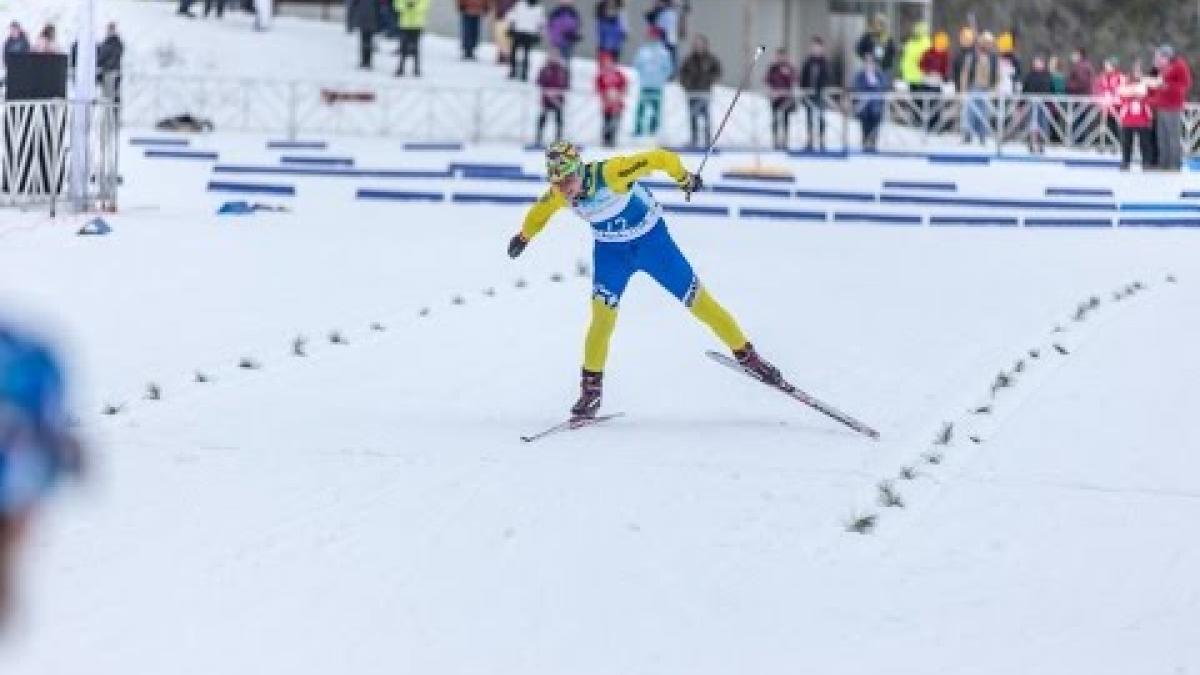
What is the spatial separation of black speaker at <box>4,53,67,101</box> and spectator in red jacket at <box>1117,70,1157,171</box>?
1308 cm

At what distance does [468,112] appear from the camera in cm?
3409

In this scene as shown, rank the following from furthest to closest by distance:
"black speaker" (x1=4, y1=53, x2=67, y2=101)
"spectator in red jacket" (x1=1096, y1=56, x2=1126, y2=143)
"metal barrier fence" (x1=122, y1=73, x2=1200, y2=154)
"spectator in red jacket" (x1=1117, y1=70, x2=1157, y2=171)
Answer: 1. "metal barrier fence" (x1=122, y1=73, x2=1200, y2=154)
2. "spectator in red jacket" (x1=1096, y1=56, x2=1126, y2=143)
3. "spectator in red jacket" (x1=1117, y1=70, x2=1157, y2=171)
4. "black speaker" (x1=4, y1=53, x2=67, y2=101)

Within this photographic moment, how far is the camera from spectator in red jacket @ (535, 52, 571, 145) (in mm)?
31500

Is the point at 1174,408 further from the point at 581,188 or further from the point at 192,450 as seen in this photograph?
the point at 192,450

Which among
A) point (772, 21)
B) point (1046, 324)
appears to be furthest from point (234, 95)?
point (1046, 324)

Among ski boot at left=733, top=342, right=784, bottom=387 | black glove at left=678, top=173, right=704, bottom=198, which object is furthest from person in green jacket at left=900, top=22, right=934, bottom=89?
black glove at left=678, top=173, right=704, bottom=198

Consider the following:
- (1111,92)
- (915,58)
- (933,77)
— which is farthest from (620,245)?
(915,58)

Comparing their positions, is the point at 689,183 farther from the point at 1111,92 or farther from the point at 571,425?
the point at 1111,92

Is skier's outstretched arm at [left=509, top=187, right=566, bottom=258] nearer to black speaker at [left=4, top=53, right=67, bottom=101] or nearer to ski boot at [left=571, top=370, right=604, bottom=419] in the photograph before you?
ski boot at [left=571, top=370, right=604, bottom=419]

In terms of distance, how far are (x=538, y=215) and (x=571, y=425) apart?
0.97 metres

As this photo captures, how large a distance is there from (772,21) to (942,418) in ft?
103

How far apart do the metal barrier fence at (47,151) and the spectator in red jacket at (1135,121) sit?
12.7 metres

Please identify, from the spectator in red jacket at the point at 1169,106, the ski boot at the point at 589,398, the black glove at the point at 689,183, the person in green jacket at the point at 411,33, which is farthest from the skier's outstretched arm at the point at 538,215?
the person in green jacket at the point at 411,33

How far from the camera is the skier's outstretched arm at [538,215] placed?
10562mm
